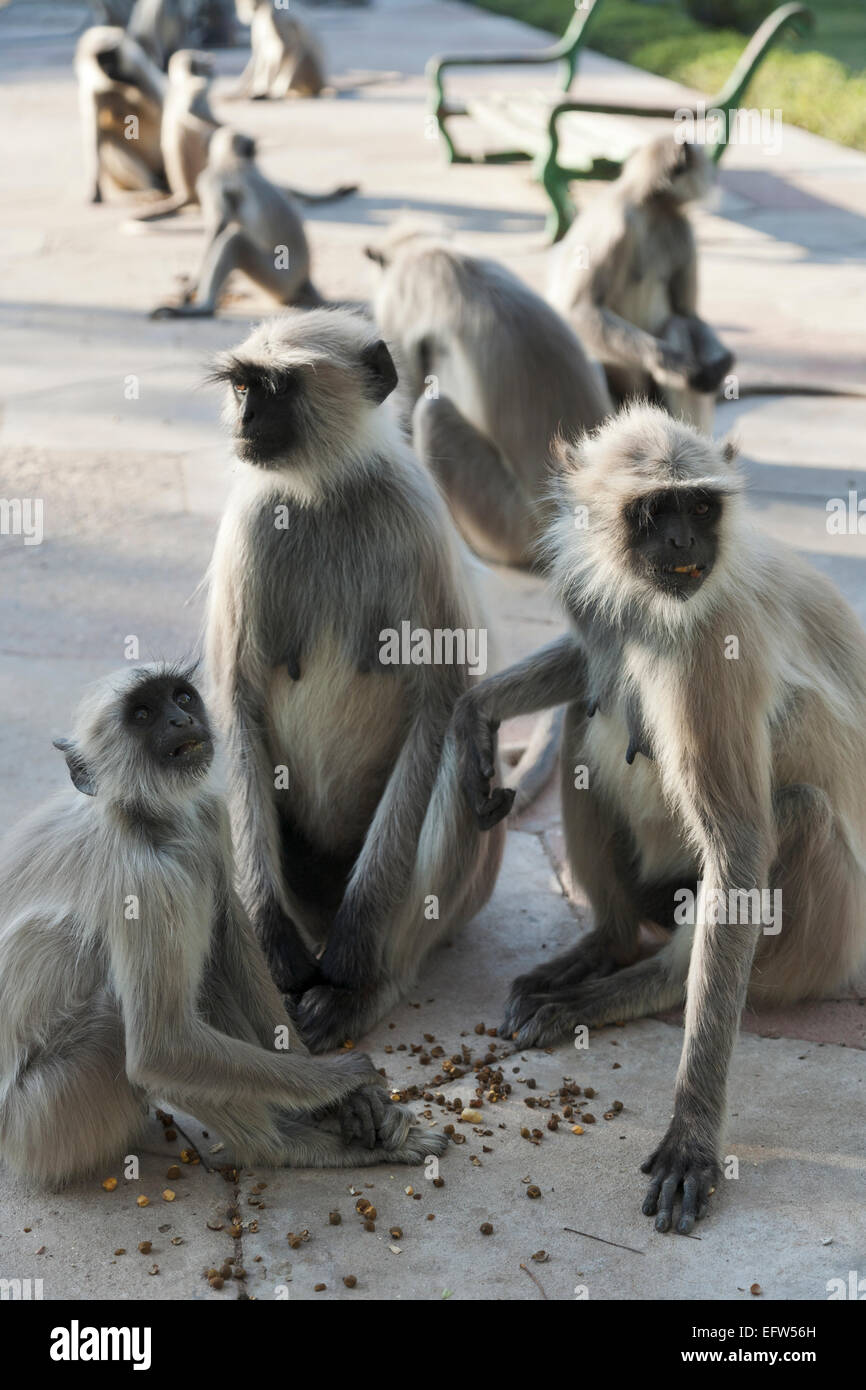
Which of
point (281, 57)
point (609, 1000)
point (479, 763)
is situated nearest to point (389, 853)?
point (479, 763)

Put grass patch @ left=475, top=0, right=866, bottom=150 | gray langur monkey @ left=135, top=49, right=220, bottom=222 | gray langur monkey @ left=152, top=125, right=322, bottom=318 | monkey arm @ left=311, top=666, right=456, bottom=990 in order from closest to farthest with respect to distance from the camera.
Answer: monkey arm @ left=311, top=666, right=456, bottom=990
gray langur monkey @ left=152, top=125, right=322, bottom=318
gray langur monkey @ left=135, top=49, right=220, bottom=222
grass patch @ left=475, top=0, right=866, bottom=150

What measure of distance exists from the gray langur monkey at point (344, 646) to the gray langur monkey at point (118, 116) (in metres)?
10.5

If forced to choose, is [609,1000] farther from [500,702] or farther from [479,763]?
[500,702]

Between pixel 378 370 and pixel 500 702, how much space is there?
808 millimetres

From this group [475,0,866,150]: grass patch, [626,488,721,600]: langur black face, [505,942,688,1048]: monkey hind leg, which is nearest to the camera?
[626,488,721,600]: langur black face

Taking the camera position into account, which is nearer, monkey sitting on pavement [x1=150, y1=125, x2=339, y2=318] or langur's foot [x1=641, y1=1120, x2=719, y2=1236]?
langur's foot [x1=641, y1=1120, x2=719, y2=1236]

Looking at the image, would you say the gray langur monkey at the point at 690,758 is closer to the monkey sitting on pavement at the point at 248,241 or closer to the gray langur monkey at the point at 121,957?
the gray langur monkey at the point at 121,957

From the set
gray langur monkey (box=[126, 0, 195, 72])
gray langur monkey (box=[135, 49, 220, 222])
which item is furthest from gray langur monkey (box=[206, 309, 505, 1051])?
gray langur monkey (box=[126, 0, 195, 72])

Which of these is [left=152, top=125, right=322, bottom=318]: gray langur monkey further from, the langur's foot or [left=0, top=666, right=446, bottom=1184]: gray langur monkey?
the langur's foot

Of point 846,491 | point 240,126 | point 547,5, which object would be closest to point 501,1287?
point 846,491

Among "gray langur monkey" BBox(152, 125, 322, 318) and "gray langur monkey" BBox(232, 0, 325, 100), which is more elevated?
"gray langur monkey" BBox(232, 0, 325, 100)

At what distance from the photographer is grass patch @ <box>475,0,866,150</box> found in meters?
16.2

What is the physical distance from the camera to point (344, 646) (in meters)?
3.64

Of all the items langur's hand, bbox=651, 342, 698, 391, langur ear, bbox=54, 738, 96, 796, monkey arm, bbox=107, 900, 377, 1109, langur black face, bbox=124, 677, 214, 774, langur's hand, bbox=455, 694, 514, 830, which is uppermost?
langur's hand, bbox=651, 342, 698, 391
